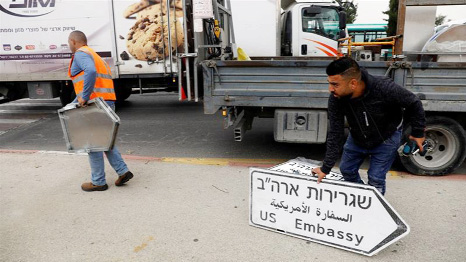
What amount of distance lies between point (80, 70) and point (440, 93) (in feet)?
13.4

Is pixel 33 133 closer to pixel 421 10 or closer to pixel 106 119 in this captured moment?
pixel 106 119

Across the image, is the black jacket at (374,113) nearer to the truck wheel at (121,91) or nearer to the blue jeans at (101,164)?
the blue jeans at (101,164)

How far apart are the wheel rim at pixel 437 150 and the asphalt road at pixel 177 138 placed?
11.9 inches

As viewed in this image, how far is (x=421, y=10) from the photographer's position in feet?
15.6

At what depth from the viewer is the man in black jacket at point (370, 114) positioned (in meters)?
2.74

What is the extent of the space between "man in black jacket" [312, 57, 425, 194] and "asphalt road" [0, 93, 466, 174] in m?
2.11

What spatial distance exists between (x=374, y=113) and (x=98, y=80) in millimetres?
2915

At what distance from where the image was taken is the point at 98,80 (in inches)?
165

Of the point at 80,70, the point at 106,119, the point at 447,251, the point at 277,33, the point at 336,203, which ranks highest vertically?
the point at 277,33

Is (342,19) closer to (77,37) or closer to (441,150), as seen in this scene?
(441,150)

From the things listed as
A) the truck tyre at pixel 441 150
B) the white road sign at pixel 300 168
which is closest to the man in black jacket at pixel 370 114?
the white road sign at pixel 300 168

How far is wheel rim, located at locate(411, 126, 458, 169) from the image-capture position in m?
4.65

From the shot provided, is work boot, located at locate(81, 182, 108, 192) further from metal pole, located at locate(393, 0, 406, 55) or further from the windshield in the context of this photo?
the windshield

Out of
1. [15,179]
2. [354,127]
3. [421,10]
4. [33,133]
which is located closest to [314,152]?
[421,10]
